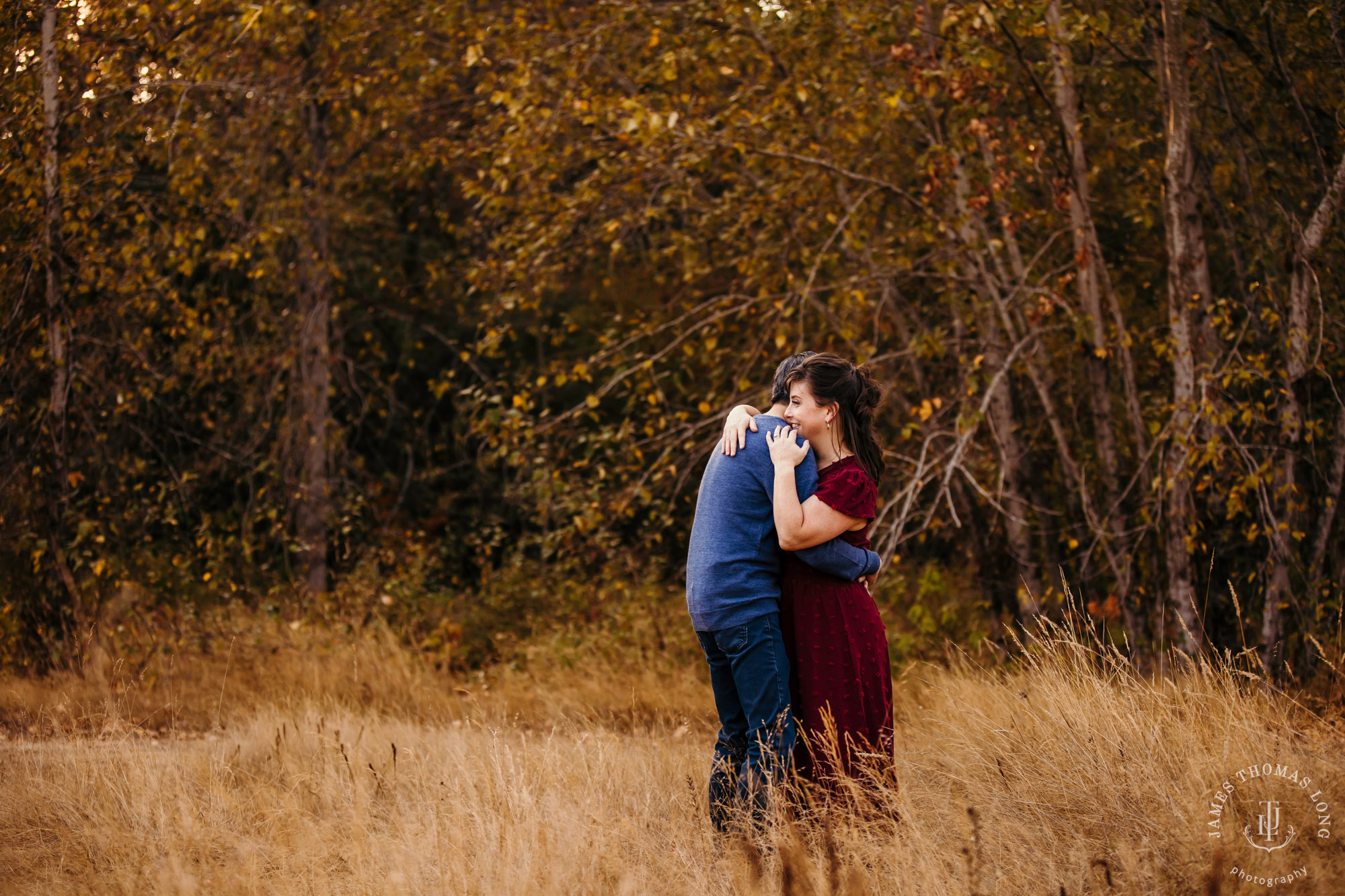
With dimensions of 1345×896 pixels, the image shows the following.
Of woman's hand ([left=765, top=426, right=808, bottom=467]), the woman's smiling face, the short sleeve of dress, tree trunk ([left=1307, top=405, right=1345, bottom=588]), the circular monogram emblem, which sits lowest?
the circular monogram emblem

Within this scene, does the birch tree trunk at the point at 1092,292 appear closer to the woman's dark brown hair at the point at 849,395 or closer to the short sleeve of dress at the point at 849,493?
the woman's dark brown hair at the point at 849,395

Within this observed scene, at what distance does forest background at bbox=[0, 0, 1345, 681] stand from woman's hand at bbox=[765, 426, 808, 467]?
Result: 2308mm

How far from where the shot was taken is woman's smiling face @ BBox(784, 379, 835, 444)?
3166 millimetres

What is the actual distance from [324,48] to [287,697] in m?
5.42

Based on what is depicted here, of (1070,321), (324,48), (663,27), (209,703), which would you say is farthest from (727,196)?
(209,703)

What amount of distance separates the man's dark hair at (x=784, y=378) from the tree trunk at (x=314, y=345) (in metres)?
6.02

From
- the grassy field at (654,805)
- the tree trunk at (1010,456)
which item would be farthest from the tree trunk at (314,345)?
the tree trunk at (1010,456)

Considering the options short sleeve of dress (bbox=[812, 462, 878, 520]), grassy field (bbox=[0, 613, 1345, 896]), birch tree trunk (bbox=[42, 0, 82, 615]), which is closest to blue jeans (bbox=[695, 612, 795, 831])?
grassy field (bbox=[0, 613, 1345, 896])

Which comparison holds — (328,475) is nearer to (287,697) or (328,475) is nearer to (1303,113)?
(287,697)

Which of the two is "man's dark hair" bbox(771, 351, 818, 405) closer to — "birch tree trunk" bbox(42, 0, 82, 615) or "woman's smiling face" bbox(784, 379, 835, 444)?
"woman's smiling face" bbox(784, 379, 835, 444)

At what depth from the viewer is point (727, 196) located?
6.86 m

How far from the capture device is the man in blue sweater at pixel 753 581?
10.1 feet

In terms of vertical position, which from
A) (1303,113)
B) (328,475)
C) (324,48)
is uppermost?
(324,48)

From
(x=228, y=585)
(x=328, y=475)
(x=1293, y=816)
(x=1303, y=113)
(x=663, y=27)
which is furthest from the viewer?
(x=328, y=475)
